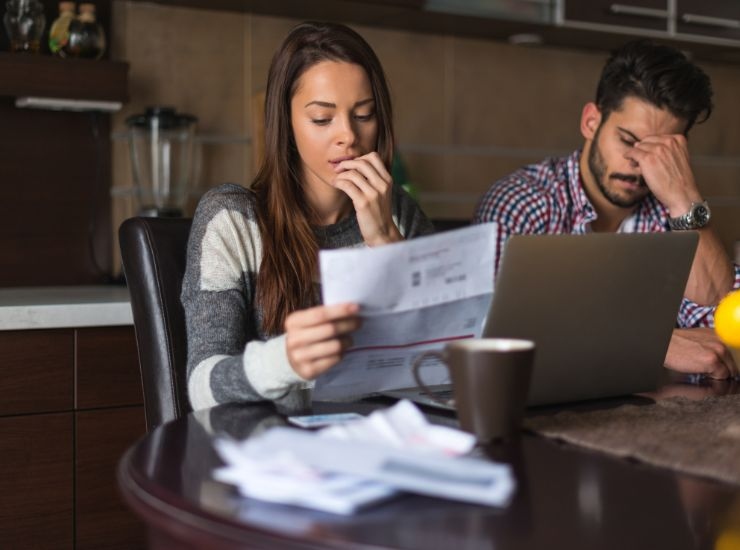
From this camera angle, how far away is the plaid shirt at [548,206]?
2.12 metres

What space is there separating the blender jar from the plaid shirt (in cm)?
93

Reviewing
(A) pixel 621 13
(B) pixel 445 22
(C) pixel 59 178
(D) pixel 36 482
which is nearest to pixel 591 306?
(D) pixel 36 482

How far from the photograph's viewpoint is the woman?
56.6 inches

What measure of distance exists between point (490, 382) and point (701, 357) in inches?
25.3

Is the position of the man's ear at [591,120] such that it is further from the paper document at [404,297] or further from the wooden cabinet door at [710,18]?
the paper document at [404,297]

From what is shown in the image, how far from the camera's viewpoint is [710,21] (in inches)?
130

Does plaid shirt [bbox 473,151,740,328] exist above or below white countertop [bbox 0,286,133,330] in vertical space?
above

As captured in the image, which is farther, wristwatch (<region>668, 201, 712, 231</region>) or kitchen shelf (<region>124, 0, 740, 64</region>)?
kitchen shelf (<region>124, 0, 740, 64</region>)

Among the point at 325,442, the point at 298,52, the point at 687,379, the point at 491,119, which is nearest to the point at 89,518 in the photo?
the point at 298,52

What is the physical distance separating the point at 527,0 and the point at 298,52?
1562mm

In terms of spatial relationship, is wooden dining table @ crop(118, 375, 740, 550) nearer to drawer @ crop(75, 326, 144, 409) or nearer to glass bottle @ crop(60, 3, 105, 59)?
drawer @ crop(75, 326, 144, 409)

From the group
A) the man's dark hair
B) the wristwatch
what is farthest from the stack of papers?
the man's dark hair

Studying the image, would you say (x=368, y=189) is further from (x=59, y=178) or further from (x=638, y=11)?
(x=638, y=11)

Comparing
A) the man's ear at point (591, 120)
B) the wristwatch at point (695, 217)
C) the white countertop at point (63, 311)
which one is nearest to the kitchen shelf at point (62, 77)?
the white countertop at point (63, 311)
